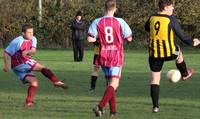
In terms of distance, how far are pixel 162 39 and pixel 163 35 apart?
7cm


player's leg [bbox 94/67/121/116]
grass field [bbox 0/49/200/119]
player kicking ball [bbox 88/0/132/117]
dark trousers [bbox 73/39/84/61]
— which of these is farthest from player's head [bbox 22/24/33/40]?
dark trousers [bbox 73/39/84/61]

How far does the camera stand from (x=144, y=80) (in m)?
17.4

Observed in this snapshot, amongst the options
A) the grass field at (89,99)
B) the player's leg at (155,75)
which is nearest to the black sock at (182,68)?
the player's leg at (155,75)

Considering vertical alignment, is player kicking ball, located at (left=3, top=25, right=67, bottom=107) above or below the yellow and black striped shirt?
below

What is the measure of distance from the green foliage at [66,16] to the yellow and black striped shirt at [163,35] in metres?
29.3

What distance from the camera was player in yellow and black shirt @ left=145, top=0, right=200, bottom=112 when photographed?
428 inches

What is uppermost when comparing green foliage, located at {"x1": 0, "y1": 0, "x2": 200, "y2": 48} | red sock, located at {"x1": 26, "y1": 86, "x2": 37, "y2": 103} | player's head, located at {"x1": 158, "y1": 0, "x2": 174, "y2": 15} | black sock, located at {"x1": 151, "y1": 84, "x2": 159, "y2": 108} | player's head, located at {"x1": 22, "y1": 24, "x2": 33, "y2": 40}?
player's head, located at {"x1": 158, "y1": 0, "x2": 174, "y2": 15}

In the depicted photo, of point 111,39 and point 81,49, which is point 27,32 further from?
point 81,49

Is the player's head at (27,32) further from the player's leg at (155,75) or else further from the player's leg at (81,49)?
the player's leg at (81,49)

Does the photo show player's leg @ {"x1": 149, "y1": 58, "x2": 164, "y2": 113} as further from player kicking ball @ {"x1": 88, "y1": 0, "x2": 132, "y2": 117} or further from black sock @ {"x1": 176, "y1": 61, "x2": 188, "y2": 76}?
player kicking ball @ {"x1": 88, "y1": 0, "x2": 132, "y2": 117}

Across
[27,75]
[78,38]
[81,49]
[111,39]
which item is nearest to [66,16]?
[78,38]

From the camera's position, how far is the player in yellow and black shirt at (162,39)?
1087cm

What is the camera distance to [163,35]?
10.9m

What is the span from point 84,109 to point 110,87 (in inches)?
44.6
